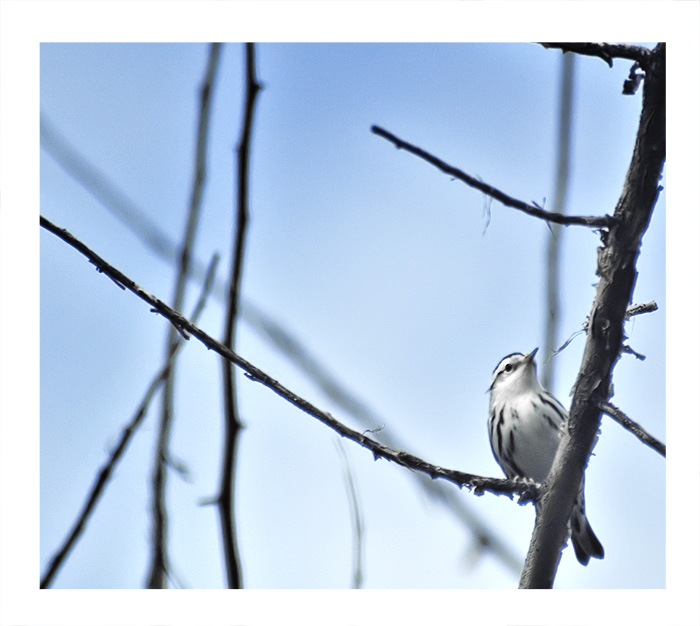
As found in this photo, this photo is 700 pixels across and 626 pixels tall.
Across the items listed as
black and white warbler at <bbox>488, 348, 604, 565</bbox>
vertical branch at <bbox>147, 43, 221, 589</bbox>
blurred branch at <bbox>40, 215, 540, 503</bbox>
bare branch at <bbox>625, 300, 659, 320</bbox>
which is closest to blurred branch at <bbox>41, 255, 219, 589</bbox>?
vertical branch at <bbox>147, 43, 221, 589</bbox>

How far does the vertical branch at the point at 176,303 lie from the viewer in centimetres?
97

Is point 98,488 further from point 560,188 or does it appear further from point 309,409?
point 560,188

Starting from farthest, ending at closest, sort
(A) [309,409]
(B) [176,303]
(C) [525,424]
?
(C) [525,424], (A) [309,409], (B) [176,303]

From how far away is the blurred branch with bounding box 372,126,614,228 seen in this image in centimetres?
112

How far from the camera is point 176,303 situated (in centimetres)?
109

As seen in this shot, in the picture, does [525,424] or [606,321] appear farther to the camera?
[525,424]

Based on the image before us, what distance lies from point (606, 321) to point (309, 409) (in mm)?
488

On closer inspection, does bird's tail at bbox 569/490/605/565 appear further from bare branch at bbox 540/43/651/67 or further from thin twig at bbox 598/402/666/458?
bare branch at bbox 540/43/651/67

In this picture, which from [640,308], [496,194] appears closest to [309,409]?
[496,194]
